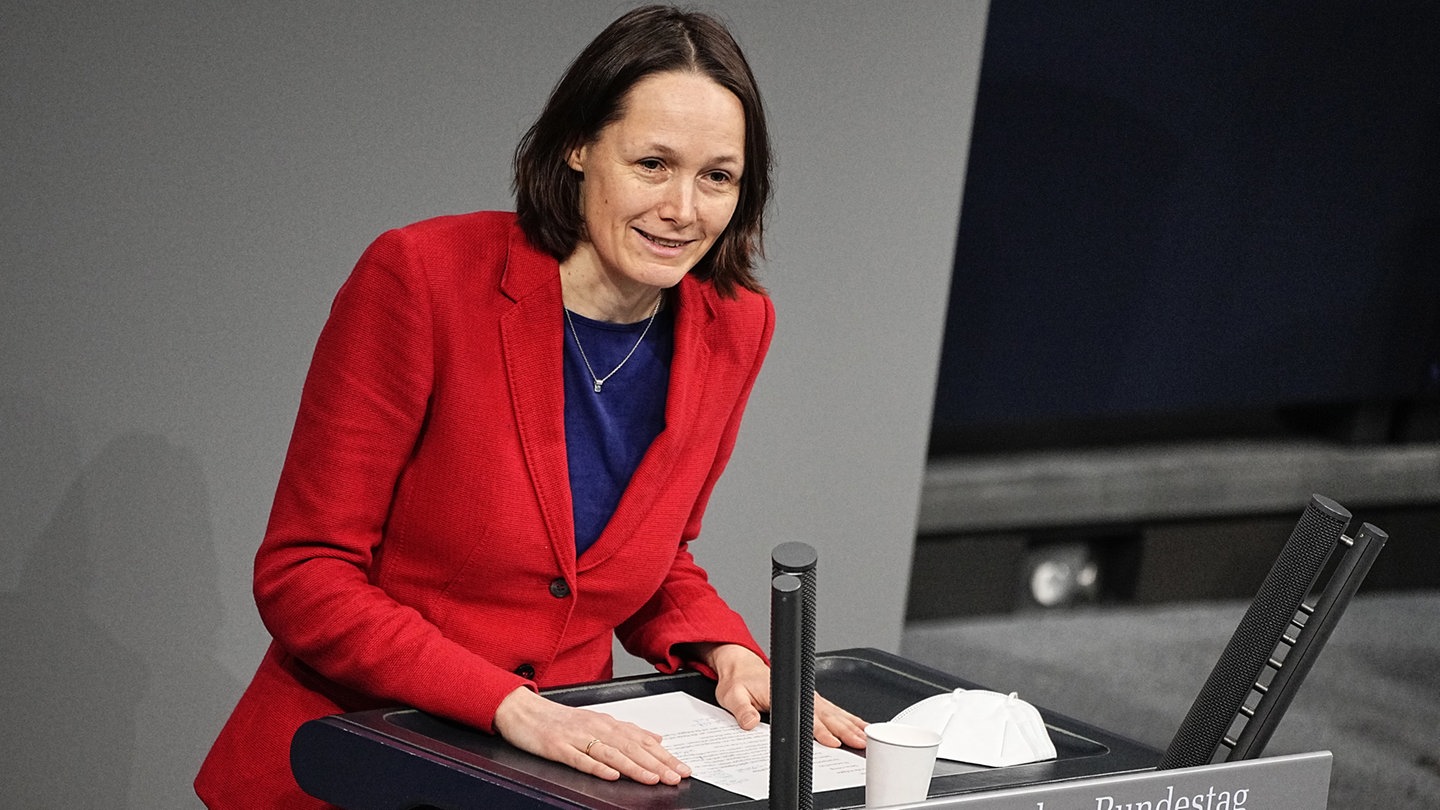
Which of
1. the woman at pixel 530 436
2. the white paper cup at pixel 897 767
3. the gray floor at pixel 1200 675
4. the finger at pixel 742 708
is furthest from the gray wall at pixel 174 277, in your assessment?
the gray floor at pixel 1200 675

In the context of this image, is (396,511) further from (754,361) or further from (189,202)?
(189,202)

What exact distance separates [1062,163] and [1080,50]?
0.30m

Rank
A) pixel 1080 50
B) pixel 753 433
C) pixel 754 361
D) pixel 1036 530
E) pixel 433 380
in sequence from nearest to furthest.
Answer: pixel 433 380 < pixel 754 361 < pixel 753 433 < pixel 1080 50 < pixel 1036 530

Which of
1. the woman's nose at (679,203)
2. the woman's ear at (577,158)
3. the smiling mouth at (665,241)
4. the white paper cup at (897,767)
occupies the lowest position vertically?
the white paper cup at (897,767)

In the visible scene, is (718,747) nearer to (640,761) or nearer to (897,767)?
(640,761)

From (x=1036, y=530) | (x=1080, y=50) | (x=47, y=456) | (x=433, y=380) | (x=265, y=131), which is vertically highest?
(x=1080, y=50)

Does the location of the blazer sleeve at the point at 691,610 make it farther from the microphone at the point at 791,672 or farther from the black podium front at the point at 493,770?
the microphone at the point at 791,672

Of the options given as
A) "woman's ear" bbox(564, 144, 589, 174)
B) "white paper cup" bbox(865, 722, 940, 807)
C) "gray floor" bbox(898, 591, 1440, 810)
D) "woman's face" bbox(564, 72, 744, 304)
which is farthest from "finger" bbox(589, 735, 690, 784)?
"gray floor" bbox(898, 591, 1440, 810)

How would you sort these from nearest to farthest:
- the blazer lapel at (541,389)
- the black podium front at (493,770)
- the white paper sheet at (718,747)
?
the black podium front at (493,770) < the white paper sheet at (718,747) < the blazer lapel at (541,389)

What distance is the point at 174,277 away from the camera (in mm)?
2641

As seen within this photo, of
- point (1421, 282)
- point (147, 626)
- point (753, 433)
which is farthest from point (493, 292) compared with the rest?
point (1421, 282)

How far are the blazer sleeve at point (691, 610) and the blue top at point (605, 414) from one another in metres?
0.13

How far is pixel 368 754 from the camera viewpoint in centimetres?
144

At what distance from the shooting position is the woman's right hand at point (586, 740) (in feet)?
4.76
